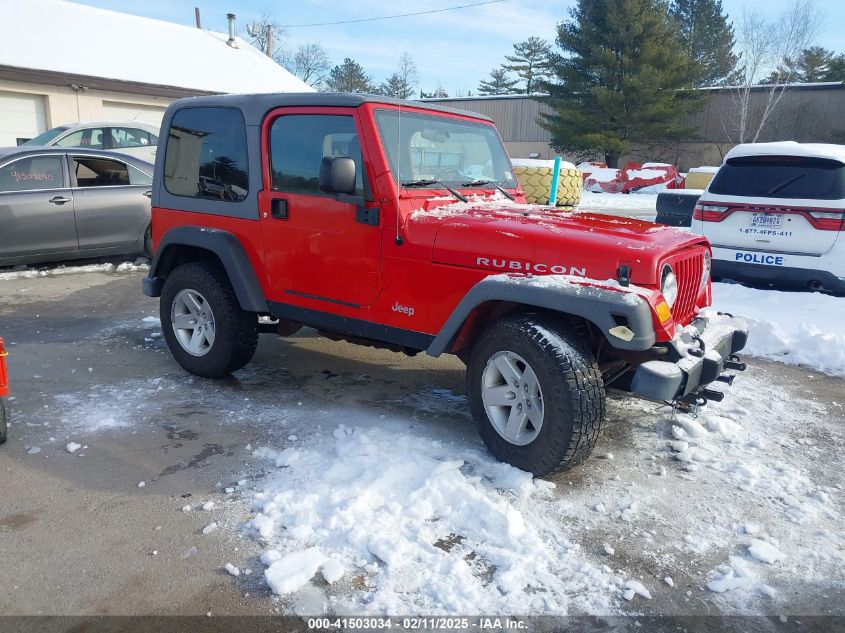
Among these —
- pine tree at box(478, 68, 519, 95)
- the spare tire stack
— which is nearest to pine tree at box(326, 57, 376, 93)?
pine tree at box(478, 68, 519, 95)

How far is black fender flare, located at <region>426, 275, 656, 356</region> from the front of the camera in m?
3.09

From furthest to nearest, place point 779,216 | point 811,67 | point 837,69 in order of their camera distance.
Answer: point 811,67 → point 837,69 → point 779,216

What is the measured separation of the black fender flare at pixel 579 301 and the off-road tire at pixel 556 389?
0.47 ft

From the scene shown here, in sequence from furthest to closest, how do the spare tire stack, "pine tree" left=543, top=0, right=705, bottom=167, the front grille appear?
"pine tree" left=543, top=0, right=705, bottom=167, the spare tire stack, the front grille

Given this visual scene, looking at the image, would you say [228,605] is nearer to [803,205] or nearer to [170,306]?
[170,306]

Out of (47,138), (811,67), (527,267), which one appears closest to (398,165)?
(527,267)

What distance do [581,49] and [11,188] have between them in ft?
109

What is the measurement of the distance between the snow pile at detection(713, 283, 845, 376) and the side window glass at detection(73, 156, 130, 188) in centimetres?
762

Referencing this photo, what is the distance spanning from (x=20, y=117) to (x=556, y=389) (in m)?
19.8

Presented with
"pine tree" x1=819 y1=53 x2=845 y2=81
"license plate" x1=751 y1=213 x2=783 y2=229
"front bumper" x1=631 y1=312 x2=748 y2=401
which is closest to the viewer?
"front bumper" x1=631 y1=312 x2=748 y2=401

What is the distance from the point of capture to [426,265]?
3.75 m

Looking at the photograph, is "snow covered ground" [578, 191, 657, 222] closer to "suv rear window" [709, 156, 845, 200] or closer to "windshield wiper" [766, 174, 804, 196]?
"suv rear window" [709, 156, 845, 200]

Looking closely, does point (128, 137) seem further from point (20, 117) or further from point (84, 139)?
point (20, 117)

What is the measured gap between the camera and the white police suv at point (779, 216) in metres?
6.34
